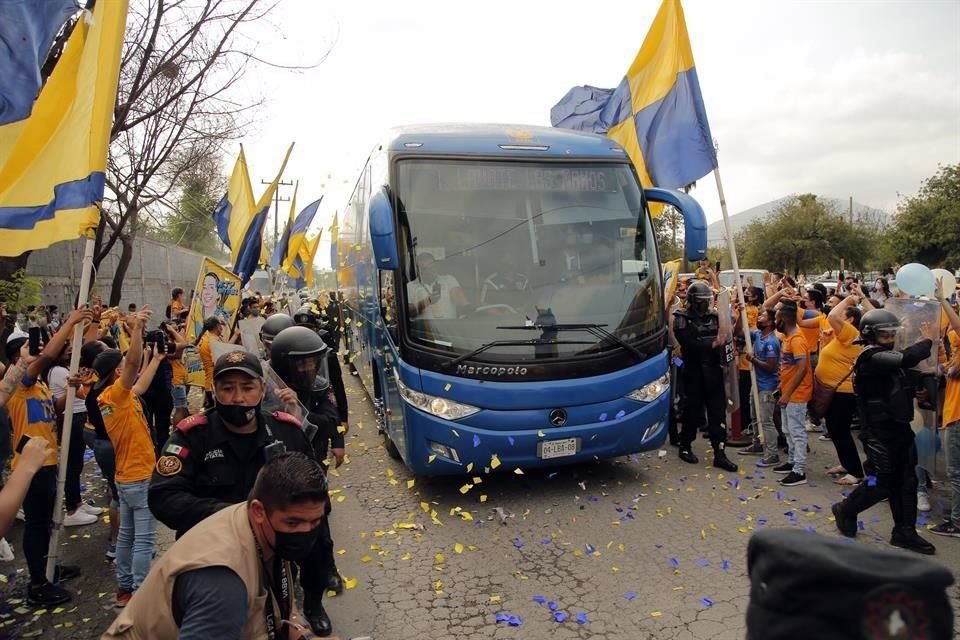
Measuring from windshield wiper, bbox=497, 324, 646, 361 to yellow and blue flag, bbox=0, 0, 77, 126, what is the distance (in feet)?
12.6

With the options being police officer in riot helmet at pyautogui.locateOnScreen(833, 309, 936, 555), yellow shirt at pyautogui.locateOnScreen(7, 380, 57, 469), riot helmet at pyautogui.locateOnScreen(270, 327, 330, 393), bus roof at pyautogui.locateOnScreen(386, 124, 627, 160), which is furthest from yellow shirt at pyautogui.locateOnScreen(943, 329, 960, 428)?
yellow shirt at pyautogui.locateOnScreen(7, 380, 57, 469)

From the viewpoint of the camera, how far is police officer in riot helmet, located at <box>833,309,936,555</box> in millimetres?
4598

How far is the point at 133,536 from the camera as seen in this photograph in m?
4.18

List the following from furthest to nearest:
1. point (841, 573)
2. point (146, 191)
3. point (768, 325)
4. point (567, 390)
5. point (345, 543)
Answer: point (146, 191) → point (768, 325) → point (567, 390) → point (345, 543) → point (841, 573)

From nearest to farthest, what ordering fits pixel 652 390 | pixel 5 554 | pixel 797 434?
pixel 5 554 → pixel 652 390 → pixel 797 434

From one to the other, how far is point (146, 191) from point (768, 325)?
1428 centimetres

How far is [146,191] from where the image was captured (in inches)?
595

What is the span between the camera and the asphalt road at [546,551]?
3916 mm

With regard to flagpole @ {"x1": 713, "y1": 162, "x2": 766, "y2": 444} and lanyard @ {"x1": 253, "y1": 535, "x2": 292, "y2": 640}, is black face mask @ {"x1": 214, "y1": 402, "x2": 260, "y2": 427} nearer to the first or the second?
lanyard @ {"x1": 253, "y1": 535, "x2": 292, "y2": 640}

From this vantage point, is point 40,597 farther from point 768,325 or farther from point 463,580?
point 768,325

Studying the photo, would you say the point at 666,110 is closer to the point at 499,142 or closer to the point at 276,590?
the point at 499,142

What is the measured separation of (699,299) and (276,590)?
5.81 metres

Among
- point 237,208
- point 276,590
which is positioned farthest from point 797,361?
point 237,208

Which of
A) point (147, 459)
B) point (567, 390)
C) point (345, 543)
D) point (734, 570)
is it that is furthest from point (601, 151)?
point (147, 459)
